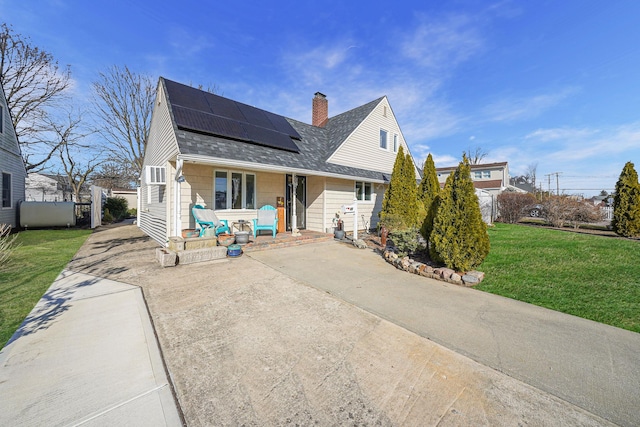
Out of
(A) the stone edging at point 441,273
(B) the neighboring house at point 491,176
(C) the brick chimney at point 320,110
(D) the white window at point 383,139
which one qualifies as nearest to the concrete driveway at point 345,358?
(A) the stone edging at point 441,273

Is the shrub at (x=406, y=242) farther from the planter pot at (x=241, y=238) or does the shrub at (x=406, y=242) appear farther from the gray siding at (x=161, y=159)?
the gray siding at (x=161, y=159)

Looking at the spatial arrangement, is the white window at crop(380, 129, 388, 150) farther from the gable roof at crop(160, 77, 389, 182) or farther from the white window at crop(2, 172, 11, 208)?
the white window at crop(2, 172, 11, 208)

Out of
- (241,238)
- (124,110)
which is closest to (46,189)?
(124,110)

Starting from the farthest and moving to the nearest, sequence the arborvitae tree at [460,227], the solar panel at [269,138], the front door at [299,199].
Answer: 1. the front door at [299,199]
2. the solar panel at [269,138]
3. the arborvitae tree at [460,227]

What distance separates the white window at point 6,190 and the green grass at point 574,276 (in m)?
18.3

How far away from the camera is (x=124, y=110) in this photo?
20328 millimetres

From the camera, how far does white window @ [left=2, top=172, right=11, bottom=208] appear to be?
35.7 feet

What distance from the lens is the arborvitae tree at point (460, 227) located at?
203 inches

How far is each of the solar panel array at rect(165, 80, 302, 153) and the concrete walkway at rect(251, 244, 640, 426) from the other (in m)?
5.39

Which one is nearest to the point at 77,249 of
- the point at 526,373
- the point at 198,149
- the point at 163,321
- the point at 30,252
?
the point at 30,252

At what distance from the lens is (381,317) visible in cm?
350

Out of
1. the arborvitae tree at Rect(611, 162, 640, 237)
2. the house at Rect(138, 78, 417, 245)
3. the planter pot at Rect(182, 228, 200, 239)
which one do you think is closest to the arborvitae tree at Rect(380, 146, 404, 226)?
the house at Rect(138, 78, 417, 245)

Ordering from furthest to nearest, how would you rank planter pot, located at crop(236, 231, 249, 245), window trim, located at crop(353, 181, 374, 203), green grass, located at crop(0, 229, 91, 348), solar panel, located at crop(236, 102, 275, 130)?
1. window trim, located at crop(353, 181, 374, 203)
2. solar panel, located at crop(236, 102, 275, 130)
3. planter pot, located at crop(236, 231, 249, 245)
4. green grass, located at crop(0, 229, 91, 348)

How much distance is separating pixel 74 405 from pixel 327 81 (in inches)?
612
